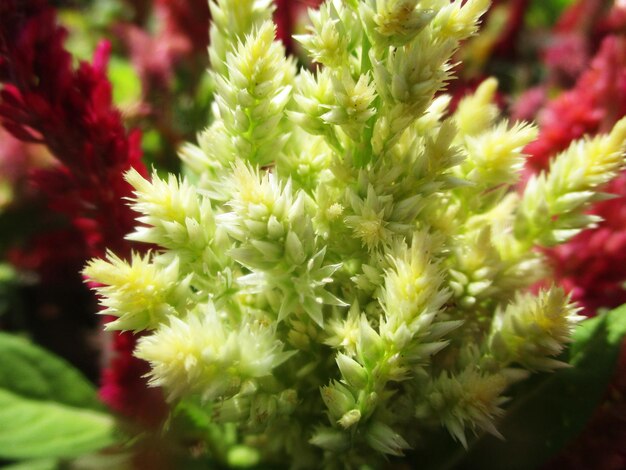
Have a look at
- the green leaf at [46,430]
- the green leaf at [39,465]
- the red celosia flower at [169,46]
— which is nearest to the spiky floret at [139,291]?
the green leaf at [46,430]

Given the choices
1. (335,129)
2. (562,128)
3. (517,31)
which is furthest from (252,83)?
(517,31)

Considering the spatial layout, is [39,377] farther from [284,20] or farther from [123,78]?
[123,78]

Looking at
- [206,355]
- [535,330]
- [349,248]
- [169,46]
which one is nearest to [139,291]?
[206,355]

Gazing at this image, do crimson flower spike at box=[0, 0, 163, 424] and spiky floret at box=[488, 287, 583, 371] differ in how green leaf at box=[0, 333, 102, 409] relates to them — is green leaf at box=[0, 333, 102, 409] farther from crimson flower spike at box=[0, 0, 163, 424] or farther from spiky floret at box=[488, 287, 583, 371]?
spiky floret at box=[488, 287, 583, 371]

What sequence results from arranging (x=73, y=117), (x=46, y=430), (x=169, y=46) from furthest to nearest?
(x=169, y=46)
(x=46, y=430)
(x=73, y=117)

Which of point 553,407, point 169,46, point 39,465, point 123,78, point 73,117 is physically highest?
point 123,78

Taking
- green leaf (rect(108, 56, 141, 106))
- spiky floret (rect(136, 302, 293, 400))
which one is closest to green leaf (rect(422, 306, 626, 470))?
spiky floret (rect(136, 302, 293, 400))
